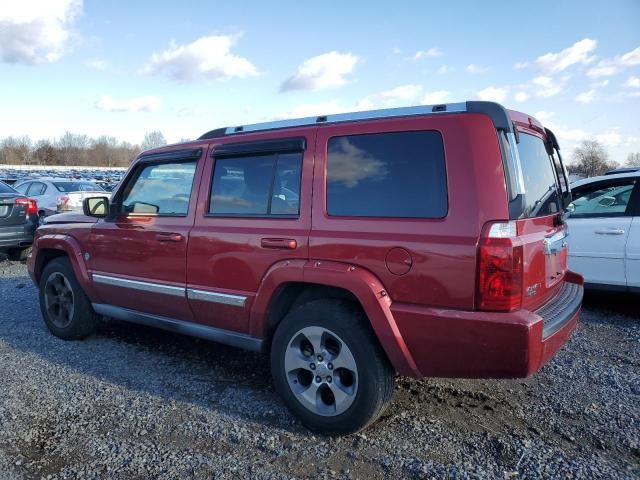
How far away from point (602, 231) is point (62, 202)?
12.2m

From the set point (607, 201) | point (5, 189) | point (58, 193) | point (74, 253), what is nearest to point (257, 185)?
point (74, 253)

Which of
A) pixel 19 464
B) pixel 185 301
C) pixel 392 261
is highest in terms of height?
pixel 392 261

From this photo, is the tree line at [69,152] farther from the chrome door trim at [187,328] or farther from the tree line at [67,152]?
the chrome door trim at [187,328]

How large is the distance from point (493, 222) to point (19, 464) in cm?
296

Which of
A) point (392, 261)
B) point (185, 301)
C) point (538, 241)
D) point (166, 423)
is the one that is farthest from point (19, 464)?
point (538, 241)

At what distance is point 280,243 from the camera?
327 cm

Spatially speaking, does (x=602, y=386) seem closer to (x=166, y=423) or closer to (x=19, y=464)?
(x=166, y=423)

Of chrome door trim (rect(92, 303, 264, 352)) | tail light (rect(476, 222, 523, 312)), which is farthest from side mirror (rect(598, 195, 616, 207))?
chrome door trim (rect(92, 303, 264, 352))

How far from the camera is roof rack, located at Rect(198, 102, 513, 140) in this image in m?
2.76

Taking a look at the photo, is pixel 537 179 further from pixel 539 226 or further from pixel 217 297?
pixel 217 297

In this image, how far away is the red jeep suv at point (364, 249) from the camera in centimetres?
266

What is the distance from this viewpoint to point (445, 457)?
9.37 feet

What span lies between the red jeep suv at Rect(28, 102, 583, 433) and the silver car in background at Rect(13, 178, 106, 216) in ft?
32.5

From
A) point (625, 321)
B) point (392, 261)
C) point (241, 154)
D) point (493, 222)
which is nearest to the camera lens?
point (493, 222)
